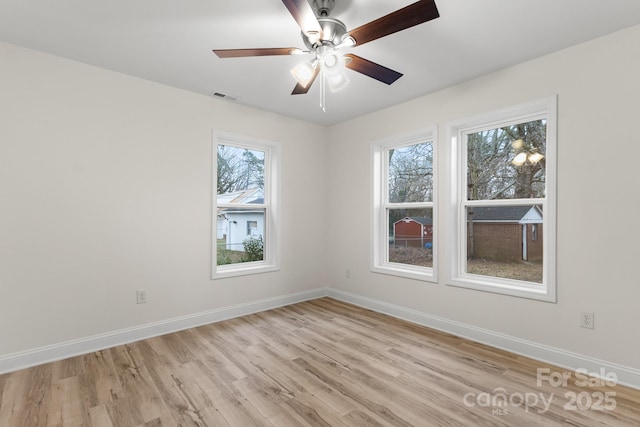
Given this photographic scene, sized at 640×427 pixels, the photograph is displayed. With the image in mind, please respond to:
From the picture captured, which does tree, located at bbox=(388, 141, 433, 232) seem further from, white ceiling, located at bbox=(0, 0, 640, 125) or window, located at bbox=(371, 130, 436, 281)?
white ceiling, located at bbox=(0, 0, 640, 125)

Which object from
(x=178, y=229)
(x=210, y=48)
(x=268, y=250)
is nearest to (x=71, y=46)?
(x=210, y=48)

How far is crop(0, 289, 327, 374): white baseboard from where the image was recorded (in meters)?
2.48

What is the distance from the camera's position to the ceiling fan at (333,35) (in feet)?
5.21

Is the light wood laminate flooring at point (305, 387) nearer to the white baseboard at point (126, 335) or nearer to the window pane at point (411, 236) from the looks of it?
the white baseboard at point (126, 335)

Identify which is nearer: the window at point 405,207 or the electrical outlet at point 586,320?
the electrical outlet at point 586,320

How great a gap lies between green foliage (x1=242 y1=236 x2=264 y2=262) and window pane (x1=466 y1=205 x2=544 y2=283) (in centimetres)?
252

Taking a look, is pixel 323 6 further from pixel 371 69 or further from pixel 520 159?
pixel 520 159

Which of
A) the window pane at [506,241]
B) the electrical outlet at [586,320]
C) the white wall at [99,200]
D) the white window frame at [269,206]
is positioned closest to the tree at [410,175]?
the window pane at [506,241]

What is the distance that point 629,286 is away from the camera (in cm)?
224

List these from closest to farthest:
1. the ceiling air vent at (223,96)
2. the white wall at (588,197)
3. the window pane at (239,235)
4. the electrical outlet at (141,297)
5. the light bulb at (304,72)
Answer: the light bulb at (304,72) < the white wall at (588,197) < the electrical outlet at (141,297) < the ceiling air vent at (223,96) < the window pane at (239,235)

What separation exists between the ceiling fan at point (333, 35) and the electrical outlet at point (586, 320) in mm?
2337

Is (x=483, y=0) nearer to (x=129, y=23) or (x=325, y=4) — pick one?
(x=325, y=4)

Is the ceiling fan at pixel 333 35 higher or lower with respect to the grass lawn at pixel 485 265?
higher

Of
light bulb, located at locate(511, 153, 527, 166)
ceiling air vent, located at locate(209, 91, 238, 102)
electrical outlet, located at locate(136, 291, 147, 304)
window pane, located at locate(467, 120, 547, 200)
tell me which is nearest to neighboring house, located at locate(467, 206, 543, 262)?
window pane, located at locate(467, 120, 547, 200)
